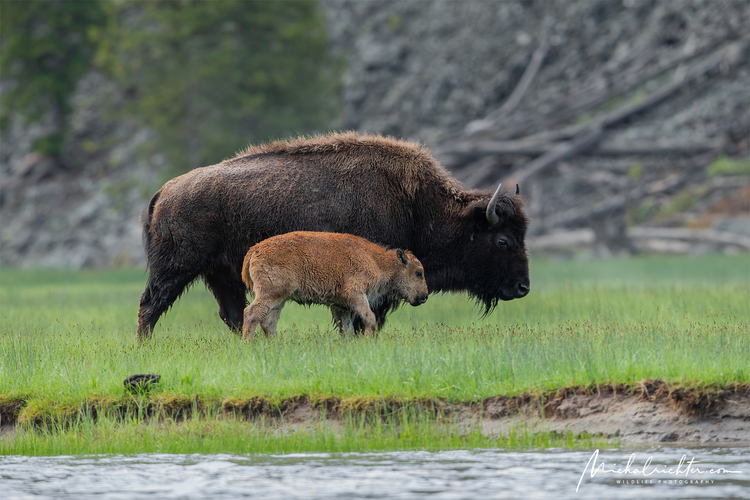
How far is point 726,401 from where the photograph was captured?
6961mm

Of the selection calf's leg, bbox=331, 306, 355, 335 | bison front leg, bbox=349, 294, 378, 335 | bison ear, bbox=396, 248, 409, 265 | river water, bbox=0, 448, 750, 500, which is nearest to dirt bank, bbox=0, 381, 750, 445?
river water, bbox=0, 448, 750, 500

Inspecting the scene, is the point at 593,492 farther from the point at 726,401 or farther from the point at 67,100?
the point at 67,100

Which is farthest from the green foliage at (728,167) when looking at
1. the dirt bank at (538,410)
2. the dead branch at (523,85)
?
the dirt bank at (538,410)

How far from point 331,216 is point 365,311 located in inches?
53.0

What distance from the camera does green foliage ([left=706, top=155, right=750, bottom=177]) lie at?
26.6 m

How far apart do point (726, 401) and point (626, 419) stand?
748 millimetres

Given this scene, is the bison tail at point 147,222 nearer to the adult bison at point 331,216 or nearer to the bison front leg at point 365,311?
the adult bison at point 331,216

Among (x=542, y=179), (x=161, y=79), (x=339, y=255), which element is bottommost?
(x=339, y=255)

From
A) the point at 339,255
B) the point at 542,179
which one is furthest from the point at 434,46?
the point at 339,255

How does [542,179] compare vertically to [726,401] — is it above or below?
above

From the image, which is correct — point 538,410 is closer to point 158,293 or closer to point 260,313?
point 260,313

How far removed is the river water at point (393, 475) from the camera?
18.2ft

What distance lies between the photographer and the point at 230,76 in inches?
1287

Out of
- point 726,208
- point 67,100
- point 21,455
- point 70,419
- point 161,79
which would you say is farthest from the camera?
point 67,100
